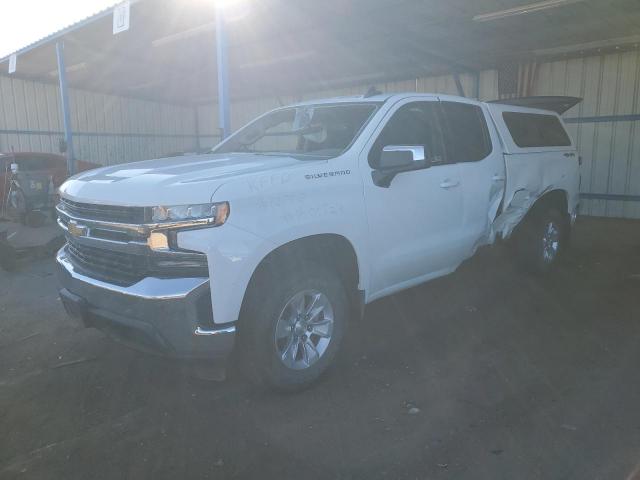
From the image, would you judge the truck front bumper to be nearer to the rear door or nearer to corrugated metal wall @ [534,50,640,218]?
the rear door

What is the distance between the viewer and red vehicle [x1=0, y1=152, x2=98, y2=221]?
10.5 metres

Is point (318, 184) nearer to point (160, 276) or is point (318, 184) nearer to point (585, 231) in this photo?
point (160, 276)

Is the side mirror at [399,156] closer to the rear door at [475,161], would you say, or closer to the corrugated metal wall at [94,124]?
the rear door at [475,161]

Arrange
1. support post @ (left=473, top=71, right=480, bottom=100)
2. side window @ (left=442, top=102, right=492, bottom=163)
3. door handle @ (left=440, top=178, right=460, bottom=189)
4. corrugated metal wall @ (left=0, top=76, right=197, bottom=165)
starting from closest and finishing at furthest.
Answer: door handle @ (left=440, top=178, right=460, bottom=189) < side window @ (left=442, top=102, right=492, bottom=163) < support post @ (left=473, top=71, right=480, bottom=100) < corrugated metal wall @ (left=0, top=76, right=197, bottom=165)

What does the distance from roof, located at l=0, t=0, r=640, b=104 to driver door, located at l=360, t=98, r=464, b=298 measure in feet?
14.8

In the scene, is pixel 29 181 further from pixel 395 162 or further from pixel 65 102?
pixel 395 162

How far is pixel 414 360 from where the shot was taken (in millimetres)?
3893

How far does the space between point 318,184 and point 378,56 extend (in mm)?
9584

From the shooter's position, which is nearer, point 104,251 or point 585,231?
point 104,251

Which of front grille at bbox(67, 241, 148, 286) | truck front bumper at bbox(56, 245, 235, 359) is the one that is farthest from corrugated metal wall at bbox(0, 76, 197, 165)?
truck front bumper at bbox(56, 245, 235, 359)

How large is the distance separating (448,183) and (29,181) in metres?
9.85

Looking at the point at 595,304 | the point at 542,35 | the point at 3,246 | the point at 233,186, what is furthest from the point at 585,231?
the point at 3,246

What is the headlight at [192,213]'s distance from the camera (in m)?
2.75

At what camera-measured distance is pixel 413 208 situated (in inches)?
155
